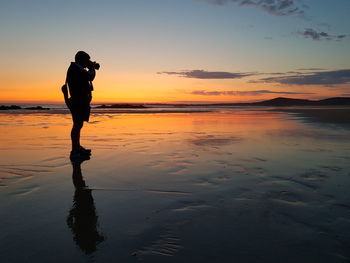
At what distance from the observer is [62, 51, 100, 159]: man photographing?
19.7ft

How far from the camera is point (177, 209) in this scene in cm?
299

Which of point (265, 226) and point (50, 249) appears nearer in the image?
point (50, 249)

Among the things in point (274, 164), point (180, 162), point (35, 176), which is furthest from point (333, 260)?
point (35, 176)

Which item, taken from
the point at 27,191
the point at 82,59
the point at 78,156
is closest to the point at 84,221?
the point at 27,191

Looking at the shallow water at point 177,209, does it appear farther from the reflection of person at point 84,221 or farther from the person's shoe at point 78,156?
the person's shoe at point 78,156

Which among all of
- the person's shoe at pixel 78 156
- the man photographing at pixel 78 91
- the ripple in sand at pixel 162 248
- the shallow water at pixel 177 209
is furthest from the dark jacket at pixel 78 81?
the ripple in sand at pixel 162 248

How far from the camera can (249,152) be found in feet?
21.0

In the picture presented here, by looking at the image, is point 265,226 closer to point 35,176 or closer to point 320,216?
point 320,216

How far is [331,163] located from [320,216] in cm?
284

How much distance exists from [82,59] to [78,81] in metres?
0.55

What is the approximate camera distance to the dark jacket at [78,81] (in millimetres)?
6020

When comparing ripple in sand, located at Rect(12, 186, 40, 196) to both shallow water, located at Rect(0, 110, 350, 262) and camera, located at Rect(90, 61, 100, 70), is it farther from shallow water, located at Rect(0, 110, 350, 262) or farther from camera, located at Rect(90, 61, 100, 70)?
camera, located at Rect(90, 61, 100, 70)

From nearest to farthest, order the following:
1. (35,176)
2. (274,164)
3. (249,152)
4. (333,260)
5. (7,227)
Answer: (333,260) → (7,227) → (35,176) → (274,164) → (249,152)

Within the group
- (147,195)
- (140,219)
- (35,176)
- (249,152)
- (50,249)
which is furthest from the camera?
(249,152)
